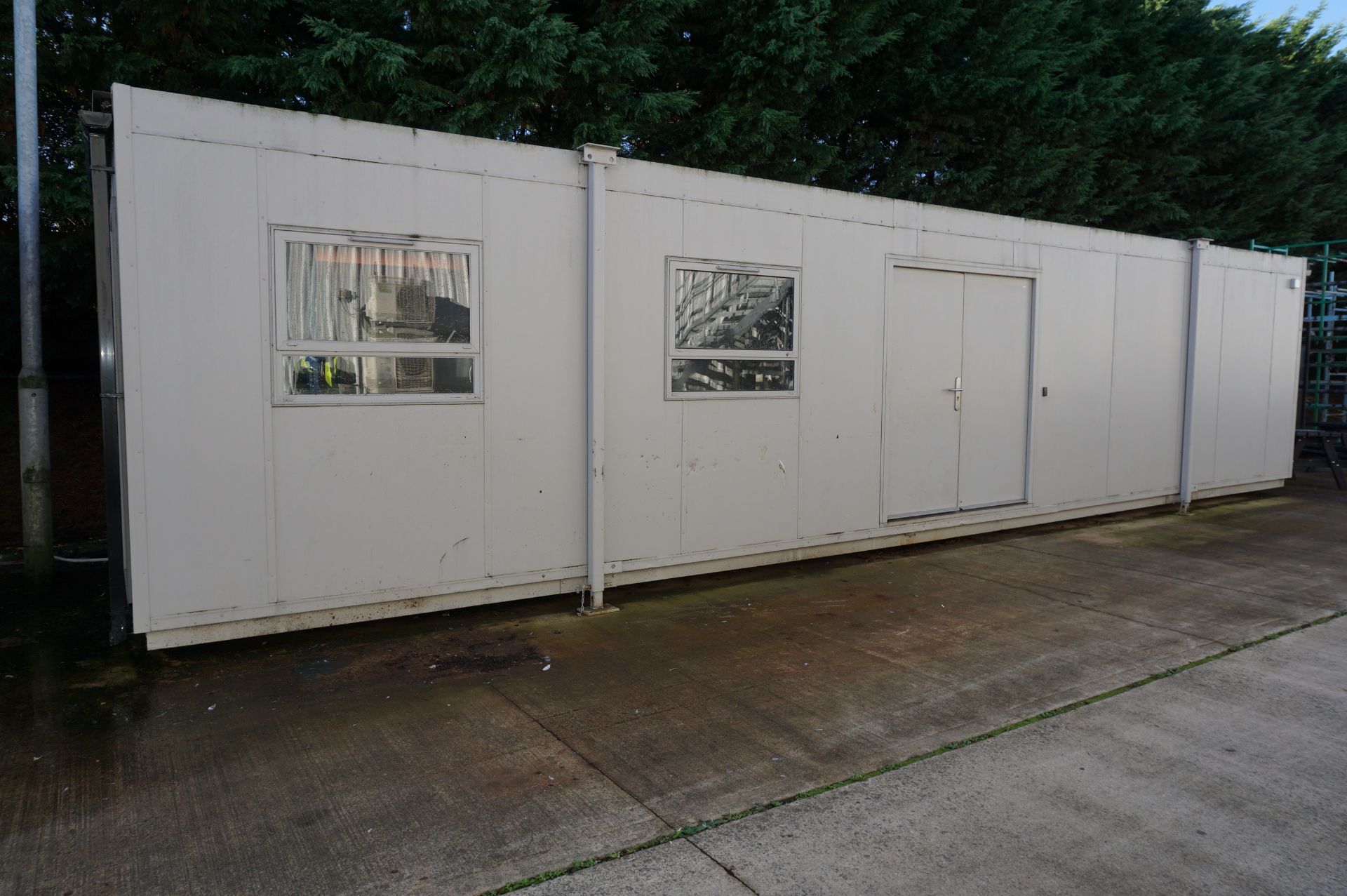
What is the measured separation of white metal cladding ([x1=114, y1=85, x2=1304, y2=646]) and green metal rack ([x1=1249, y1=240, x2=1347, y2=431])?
26.4 ft

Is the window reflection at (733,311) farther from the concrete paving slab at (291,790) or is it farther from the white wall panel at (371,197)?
the concrete paving slab at (291,790)

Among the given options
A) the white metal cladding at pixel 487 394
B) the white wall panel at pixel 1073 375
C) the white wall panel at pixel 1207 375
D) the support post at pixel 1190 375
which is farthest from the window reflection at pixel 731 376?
the white wall panel at pixel 1207 375

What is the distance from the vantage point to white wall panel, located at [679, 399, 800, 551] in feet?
20.4

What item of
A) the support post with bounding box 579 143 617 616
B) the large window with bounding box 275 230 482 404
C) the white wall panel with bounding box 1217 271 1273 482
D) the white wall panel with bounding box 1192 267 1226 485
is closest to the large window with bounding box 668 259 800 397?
the support post with bounding box 579 143 617 616

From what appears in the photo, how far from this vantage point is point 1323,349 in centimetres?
1365

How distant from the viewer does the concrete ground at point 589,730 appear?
2930mm

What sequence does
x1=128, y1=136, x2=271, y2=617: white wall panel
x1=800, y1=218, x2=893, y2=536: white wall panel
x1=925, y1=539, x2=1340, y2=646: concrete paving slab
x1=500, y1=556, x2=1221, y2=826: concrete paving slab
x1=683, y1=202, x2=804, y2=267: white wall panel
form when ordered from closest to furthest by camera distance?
x1=500, y1=556, x2=1221, y2=826: concrete paving slab, x1=128, y1=136, x2=271, y2=617: white wall panel, x1=925, y1=539, x2=1340, y2=646: concrete paving slab, x1=683, y1=202, x2=804, y2=267: white wall panel, x1=800, y1=218, x2=893, y2=536: white wall panel

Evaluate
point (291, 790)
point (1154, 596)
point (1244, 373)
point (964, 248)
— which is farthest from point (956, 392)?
point (291, 790)

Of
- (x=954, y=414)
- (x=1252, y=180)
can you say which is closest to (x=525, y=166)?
(x=954, y=414)

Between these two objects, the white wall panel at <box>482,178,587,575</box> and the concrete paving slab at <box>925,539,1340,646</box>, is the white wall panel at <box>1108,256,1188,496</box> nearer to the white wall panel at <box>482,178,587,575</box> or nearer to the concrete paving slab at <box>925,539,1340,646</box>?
the concrete paving slab at <box>925,539,1340,646</box>

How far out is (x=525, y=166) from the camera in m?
5.42

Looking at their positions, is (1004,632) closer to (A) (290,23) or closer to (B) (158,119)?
(B) (158,119)

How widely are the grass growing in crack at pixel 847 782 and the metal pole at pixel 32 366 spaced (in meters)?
5.11

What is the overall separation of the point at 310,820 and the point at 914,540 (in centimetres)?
563
